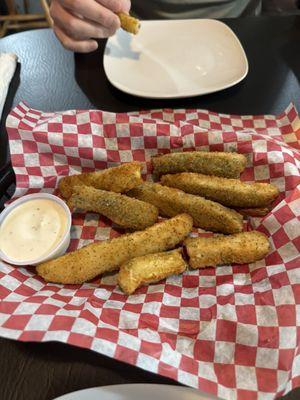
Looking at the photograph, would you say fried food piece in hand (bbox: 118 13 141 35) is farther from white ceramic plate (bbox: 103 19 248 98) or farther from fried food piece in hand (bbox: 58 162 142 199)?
fried food piece in hand (bbox: 58 162 142 199)

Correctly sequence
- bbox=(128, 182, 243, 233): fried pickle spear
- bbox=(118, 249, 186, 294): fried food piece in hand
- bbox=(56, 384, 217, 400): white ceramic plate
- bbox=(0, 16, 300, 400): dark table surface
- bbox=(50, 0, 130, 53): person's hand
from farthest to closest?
1. bbox=(0, 16, 300, 400): dark table surface
2. bbox=(50, 0, 130, 53): person's hand
3. bbox=(128, 182, 243, 233): fried pickle spear
4. bbox=(118, 249, 186, 294): fried food piece in hand
5. bbox=(56, 384, 217, 400): white ceramic plate

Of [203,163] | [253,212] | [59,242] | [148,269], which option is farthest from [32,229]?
[253,212]

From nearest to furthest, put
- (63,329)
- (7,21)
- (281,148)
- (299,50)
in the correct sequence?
1. (63,329)
2. (281,148)
3. (299,50)
4. (7,21)

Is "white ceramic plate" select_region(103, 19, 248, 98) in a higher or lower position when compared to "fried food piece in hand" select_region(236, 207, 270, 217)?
higher

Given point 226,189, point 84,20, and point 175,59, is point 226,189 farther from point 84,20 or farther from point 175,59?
point 84,20

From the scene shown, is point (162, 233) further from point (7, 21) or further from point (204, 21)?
point (7, 21)

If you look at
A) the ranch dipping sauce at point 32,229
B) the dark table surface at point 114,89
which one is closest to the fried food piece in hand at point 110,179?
the ranch dipping sauce at point 32,229

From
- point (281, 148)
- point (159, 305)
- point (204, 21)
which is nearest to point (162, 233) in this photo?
point (159, 305)

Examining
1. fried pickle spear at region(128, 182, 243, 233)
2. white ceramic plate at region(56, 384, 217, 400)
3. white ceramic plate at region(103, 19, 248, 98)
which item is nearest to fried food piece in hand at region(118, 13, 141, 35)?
white ceramic plate at region(103, 19, 248, 98)
